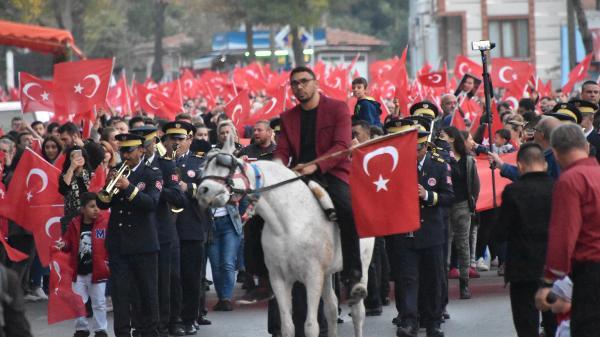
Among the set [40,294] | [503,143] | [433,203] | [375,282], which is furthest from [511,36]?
[433,203]

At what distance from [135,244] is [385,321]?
3.31 meters

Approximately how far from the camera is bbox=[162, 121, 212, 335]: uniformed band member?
1402cm

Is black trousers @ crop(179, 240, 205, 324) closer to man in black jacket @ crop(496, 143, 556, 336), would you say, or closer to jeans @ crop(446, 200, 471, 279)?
jeans @ crop(446, 200, 471, 279)

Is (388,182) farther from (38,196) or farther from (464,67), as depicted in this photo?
(464,67)

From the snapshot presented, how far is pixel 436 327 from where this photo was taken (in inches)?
515

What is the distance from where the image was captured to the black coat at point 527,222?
994 centimetres

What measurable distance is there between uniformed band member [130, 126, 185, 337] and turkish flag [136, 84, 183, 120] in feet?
41.1

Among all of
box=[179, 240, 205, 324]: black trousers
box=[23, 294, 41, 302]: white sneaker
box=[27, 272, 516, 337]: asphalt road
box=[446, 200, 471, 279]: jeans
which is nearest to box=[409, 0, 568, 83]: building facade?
box=[446, 200, 471, 279]: jeans

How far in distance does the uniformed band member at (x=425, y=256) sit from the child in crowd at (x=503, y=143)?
5370 millimetres

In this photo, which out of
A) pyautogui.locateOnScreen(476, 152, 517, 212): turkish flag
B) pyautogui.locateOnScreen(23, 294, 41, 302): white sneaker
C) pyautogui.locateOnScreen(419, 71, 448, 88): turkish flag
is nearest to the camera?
pyautogui.locateOnScreen(23, 294, 41, 302): white sneaker

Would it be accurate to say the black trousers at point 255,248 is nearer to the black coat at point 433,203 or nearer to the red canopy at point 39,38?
the black coat at point 433,203

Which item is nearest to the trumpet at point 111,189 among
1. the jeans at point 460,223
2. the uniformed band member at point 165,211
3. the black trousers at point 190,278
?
the uniformed band member at point 165,211

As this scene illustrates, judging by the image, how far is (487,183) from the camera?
18.1 meters

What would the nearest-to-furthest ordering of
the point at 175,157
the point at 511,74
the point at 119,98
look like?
the point at 175,157, the point at 511,74, the point at 119,98
